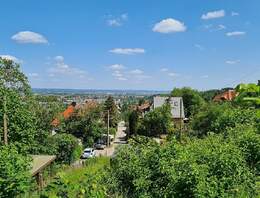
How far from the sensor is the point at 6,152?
15.6 feet

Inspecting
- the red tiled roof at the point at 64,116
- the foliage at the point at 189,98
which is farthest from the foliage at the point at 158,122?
the foliage at the point at 189,98

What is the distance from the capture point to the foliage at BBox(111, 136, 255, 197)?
8288 millimetres

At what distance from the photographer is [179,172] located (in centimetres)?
893

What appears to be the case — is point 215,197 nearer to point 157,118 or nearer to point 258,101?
point 258,101

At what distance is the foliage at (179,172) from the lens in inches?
326

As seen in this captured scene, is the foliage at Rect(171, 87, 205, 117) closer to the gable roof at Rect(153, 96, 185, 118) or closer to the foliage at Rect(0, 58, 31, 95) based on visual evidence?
the gable roof at Rect(153, 96, 185, 118)

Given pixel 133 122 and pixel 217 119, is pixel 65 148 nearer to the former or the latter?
pixel 217 119

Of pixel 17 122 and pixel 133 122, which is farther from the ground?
pixel 17 122

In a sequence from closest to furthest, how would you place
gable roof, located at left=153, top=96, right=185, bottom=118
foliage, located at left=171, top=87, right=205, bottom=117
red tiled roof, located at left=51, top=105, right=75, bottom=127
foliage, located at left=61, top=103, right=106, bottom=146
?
1. red tiled roof, located at left=51, top=105, right=75, bottom=127
2. foliage, located at left=61, top=103, right=106, bottom=146
3. gable roof, located at left=153, top=96, right=185, bottom=118
4. foliage, located at left=171, top=87, right=205, bottom=117

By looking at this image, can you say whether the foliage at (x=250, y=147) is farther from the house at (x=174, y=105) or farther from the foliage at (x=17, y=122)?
the house at (x=174, y=105)

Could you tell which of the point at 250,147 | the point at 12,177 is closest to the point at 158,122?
the point at 250,147

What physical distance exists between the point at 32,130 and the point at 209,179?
10918mm

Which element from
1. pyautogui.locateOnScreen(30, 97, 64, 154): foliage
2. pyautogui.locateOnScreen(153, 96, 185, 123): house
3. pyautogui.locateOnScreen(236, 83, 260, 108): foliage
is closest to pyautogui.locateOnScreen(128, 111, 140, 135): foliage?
pyautogui.locateOnScreen(153, 96, 185, 123): house

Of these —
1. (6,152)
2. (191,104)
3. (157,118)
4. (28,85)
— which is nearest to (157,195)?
(6,152)
